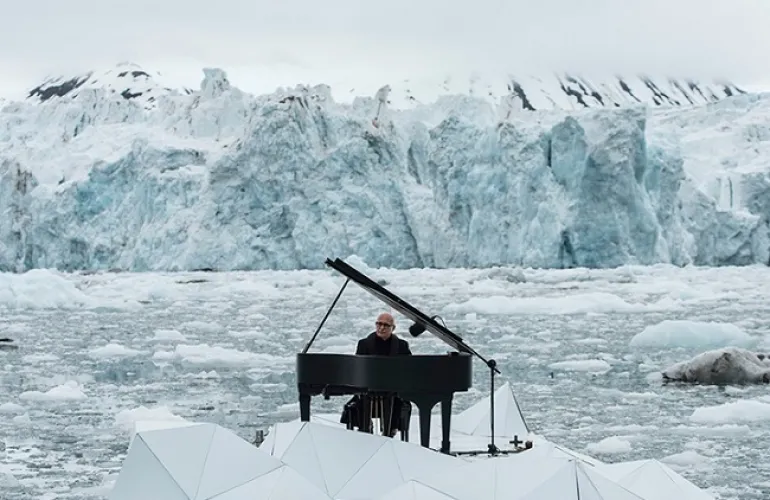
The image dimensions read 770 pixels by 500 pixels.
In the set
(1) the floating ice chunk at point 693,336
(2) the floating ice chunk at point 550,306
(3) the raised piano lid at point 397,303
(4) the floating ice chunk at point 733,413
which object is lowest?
(2) the floating ice chunk at point 550,306

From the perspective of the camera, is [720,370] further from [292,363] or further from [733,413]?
[292,363]

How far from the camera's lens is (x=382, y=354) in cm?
722

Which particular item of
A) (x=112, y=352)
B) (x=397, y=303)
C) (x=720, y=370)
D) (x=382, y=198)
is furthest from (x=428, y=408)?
(x=382, y=198)

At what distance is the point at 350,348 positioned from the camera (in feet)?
62.2

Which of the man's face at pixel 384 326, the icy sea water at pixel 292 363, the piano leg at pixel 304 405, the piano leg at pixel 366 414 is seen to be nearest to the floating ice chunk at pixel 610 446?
the icy sea water at pixel 292 363

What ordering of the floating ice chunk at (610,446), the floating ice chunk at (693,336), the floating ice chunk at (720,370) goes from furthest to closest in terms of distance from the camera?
the floating ice chunk at (693,336) < the floating ice chunk at (720,370) < the floating ice chunk at (610,446)

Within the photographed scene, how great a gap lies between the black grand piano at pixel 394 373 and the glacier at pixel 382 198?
34.6 metres

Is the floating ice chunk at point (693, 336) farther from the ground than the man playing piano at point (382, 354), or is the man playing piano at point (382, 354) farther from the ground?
the man playing piano at point (382, 354)

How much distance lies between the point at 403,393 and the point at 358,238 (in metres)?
37.0

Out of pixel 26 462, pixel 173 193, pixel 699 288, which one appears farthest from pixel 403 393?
pixel 173 193

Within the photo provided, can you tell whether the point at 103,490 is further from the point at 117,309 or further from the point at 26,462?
the point at 117,309

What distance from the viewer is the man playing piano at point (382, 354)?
23.6 ft

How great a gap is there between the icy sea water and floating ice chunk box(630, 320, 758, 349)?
0.34 m

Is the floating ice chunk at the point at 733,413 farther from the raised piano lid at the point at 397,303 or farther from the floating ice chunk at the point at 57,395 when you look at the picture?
the floating ice chunk at the point at 57,395
